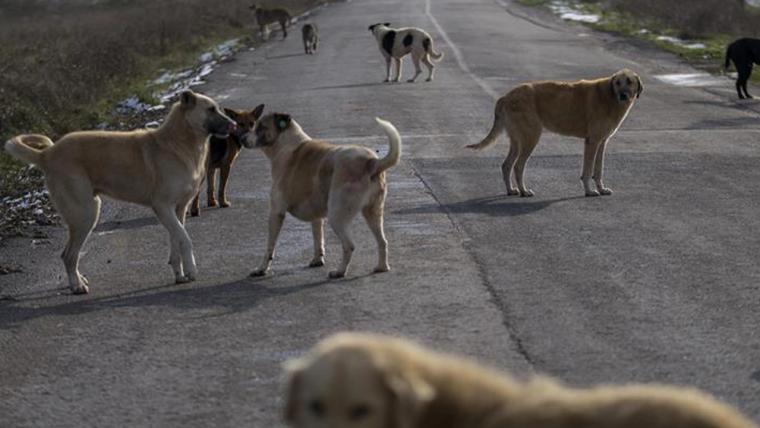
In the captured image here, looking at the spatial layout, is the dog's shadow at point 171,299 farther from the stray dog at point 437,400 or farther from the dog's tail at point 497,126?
the stray dog at point 437,400

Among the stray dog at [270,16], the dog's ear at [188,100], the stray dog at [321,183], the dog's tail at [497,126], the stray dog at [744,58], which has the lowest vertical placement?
the stray dog at [270,16]

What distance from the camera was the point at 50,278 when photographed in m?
11.1

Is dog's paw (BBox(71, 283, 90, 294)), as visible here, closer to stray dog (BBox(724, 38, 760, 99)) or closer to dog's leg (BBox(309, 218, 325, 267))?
dog's leg (BBox(309, 218, 325, 267))

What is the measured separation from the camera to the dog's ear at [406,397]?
348 centimetres

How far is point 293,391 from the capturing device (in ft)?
12.0

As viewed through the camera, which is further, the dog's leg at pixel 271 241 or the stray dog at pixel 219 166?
the stray dog at pixel 219 166

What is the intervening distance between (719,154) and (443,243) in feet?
21.9

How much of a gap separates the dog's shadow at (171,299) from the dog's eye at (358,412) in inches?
233

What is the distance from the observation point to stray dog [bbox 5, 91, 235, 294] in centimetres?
1060

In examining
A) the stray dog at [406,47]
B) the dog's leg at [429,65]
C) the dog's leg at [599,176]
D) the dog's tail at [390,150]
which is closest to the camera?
the dog's tail at [390,150]

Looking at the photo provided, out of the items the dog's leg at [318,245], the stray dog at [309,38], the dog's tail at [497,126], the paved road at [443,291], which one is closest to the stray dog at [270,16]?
the stray dog at [309,38]

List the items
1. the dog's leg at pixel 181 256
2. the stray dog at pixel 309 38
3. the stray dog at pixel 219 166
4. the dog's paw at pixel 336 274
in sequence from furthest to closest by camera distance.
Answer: the stray dog at pixel 309 38 → the stray dog at pixel 219 166 → the dog's leg at pixel 181 256 → the dog's paw at pixel 336 274

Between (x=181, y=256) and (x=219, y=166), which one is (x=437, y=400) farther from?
(x=219, y=166)

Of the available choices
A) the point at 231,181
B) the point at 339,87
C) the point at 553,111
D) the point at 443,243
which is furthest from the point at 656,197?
the point at 339,87
